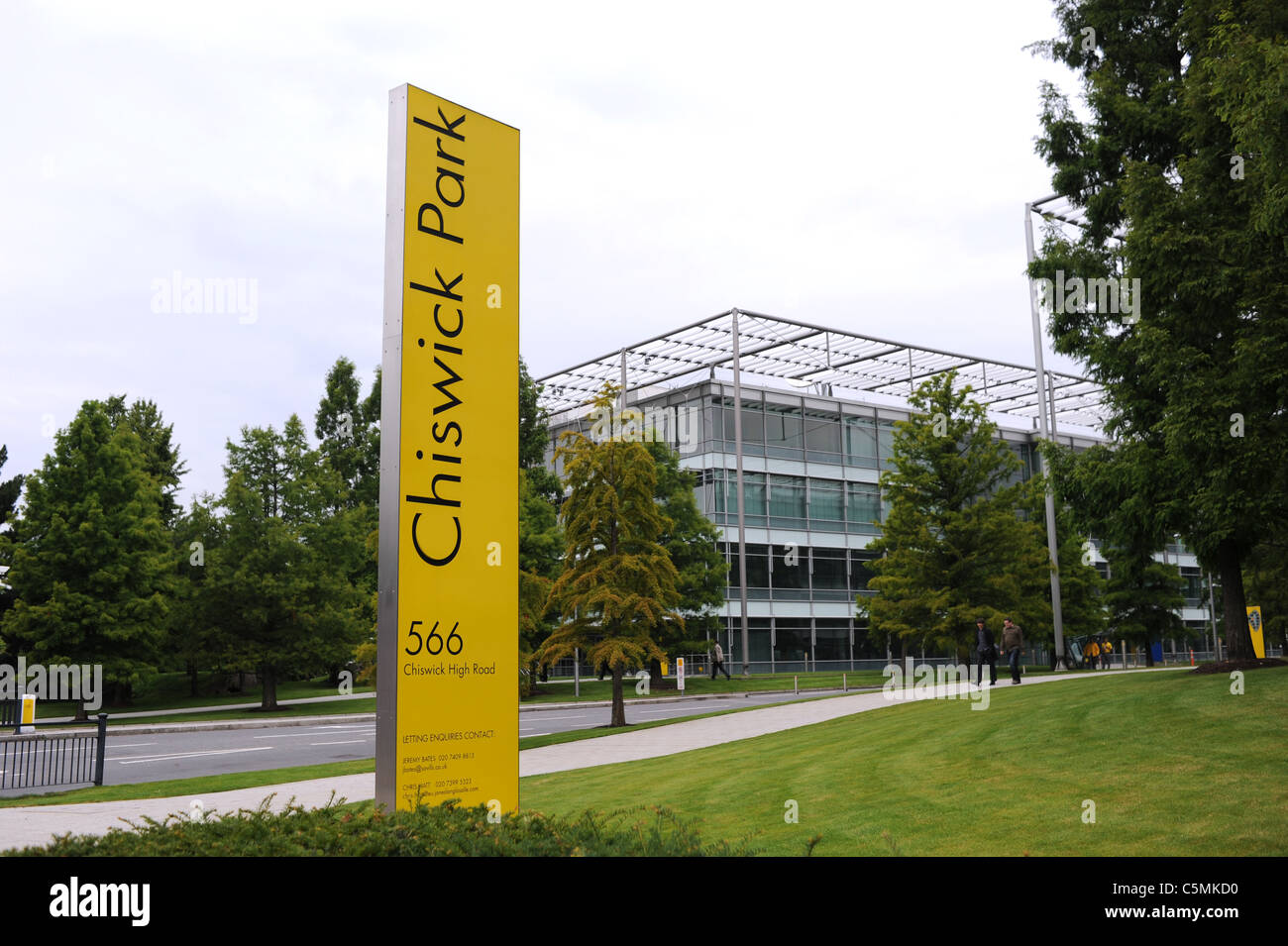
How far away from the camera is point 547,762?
61.0 ft

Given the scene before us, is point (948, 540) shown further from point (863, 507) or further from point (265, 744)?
point (863, 507)

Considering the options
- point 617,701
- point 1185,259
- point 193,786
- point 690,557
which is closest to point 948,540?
point 690,557

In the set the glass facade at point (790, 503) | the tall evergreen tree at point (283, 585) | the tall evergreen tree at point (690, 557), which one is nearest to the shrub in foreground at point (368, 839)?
the tall evergreen tree at point (283, 585)

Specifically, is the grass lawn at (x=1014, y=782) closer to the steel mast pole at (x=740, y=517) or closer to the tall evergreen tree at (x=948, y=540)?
the tall evergreen tree at (x=948, y=540)

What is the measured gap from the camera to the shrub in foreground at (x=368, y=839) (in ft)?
16.6

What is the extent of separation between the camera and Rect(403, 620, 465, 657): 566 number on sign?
8.18m

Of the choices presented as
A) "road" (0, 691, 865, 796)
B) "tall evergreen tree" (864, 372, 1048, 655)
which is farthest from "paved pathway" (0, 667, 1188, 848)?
"tall evergreen tree" (864, 372, 1048, 655)

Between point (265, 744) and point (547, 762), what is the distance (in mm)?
9069

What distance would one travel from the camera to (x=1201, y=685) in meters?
16.5

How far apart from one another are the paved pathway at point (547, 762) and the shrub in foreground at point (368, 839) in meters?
0.51

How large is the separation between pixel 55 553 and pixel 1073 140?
1350 inches
